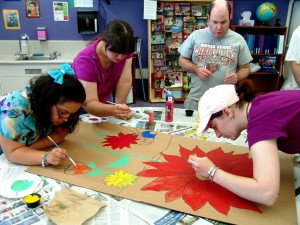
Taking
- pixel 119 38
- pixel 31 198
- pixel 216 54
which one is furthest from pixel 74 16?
pixel 31 198

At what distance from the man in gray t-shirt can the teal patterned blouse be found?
4.37 ft

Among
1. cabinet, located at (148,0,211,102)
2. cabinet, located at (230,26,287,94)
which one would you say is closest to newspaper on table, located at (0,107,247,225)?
cabinet, located at (148,0,211,102)

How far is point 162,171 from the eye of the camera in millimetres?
1292

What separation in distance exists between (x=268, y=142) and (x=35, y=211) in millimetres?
891

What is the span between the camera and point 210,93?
1.23m

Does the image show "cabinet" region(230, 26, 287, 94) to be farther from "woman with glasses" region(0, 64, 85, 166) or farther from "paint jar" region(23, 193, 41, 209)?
"paint jar" region(23, 193, 41, 209)

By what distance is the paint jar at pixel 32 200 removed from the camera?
1043mm

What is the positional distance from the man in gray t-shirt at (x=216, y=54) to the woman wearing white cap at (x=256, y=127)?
977 millimetres

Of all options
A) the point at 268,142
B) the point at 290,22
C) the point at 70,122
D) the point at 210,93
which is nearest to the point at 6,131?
the point at 70,122

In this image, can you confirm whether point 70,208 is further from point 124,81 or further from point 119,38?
point 124,81

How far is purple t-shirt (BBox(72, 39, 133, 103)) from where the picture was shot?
1.68 m

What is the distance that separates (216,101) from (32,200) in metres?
0.82

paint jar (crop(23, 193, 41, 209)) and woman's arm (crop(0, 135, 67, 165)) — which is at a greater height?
woman's arm (crop(0, 135, 67, 165))

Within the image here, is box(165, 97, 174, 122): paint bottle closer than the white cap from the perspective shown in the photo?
No
